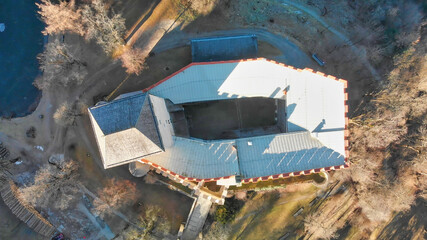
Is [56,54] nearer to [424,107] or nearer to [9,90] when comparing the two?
[9,90]

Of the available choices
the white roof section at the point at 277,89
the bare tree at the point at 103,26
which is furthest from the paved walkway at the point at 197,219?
the bare tree at the point at 103,26

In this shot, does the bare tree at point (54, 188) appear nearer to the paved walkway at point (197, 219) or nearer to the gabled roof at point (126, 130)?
the gabled roof at point (126, 130)

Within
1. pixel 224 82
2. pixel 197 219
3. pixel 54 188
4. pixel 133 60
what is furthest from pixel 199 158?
pixel 54 188

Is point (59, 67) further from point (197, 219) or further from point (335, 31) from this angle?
point (335, 31)

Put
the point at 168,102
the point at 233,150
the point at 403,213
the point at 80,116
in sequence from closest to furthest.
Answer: the point at 233,150
the point at 168,102
the point at 80,116
the point at 403,213

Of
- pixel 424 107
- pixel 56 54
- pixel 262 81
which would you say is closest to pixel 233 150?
pixel 262 81
